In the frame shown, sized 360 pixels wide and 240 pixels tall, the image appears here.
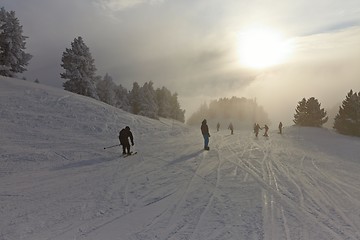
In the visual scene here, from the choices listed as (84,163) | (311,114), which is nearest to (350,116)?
(311,114)

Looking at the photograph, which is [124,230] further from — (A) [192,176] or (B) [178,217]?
(A) [192,176]

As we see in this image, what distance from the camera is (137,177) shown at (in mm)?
13383

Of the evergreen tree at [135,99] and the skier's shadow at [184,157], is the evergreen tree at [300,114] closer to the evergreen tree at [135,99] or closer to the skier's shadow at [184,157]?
the evergreen tree at [135,99]

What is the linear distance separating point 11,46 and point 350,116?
55166mm

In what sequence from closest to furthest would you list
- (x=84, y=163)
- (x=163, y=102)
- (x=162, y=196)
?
(x=162, y=196) → (x=84, y=163) → (x=163, y=102)

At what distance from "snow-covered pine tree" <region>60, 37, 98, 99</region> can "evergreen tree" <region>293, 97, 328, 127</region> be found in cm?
4051

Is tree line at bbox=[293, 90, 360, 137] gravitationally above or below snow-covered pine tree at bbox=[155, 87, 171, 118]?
below

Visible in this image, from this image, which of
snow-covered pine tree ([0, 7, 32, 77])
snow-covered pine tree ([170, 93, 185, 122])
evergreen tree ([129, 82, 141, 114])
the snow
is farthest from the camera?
snow-covered pine tree ([170, 93, 185, 122])

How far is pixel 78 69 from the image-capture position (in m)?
55.9

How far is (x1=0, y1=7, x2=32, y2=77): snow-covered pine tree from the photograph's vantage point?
4831 centimetres

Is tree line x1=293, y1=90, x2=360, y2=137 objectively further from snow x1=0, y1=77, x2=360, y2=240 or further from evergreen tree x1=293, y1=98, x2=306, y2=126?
snow x1=0, y1=77, x2=360, y2=240

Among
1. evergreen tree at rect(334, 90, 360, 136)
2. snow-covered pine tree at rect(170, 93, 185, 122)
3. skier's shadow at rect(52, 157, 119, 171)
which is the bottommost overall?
skier's shadow at rect(52, 157, 119, 171)

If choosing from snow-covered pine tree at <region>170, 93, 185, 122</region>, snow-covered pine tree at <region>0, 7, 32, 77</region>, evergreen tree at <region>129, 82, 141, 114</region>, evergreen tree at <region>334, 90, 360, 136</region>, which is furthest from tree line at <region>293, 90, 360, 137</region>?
snow-covered pine tree at <region>0, 7, 32, 77</region>

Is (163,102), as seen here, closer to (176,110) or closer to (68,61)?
(176,110)
